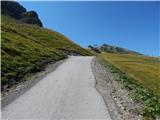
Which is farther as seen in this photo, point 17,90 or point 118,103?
point 17,90

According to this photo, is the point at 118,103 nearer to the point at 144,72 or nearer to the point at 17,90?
the point at 17,90

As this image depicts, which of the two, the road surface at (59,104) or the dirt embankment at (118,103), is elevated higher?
the dirt embankment at (118,103)

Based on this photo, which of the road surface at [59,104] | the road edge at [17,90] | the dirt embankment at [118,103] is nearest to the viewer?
the road surface at [59,104]

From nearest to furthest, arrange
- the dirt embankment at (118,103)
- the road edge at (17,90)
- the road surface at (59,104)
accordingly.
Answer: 1. the road surface at (59,104)
2. the dirt embankment at (118,103)
3. the road edge at (17,90)

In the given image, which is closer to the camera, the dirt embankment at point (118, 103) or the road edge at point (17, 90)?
the dirt embankment at point (118, 103)

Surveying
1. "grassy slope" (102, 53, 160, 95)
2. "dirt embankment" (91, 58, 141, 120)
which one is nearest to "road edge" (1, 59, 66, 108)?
"dirt embankment" (91, 58, 141, 120)

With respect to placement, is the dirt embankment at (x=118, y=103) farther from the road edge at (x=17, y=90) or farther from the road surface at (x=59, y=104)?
the road edge at (x=17, y=90)

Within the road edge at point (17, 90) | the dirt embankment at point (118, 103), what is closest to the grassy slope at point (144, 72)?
the dirt embankment at point (118, 103)

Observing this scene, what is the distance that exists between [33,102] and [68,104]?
8.20ft

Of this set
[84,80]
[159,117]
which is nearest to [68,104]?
[159,117]

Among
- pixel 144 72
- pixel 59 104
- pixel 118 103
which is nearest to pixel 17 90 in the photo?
pixel 59 104

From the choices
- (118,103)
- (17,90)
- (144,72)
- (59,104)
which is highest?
(144,72)

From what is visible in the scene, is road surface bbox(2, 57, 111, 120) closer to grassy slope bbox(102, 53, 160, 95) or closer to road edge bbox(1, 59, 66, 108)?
road edge bbox(1, 59, 66, 108)

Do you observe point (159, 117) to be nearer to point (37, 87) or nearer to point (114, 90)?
point (114, 90)
